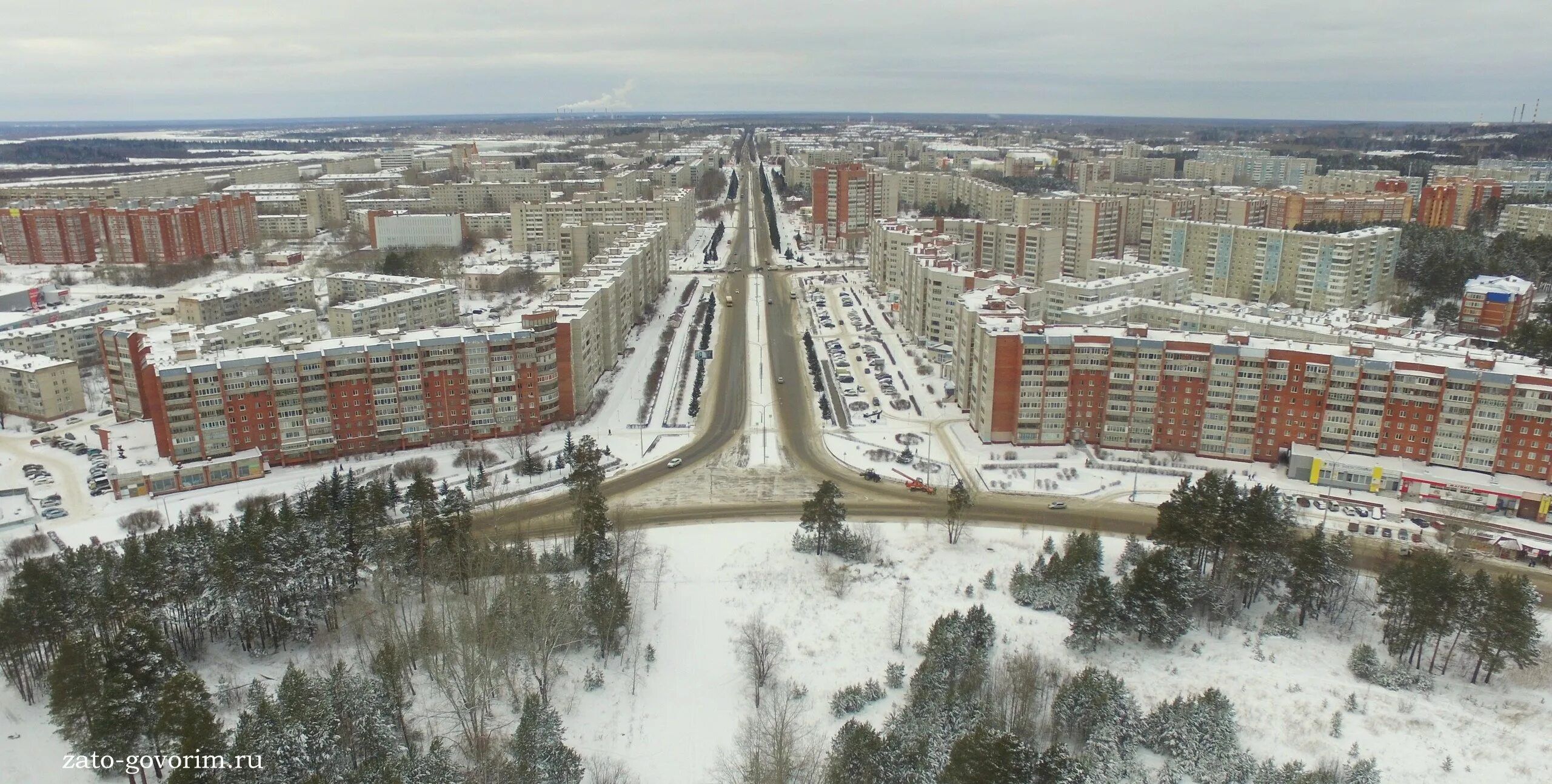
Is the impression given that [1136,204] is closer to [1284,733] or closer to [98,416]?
[1284,733]

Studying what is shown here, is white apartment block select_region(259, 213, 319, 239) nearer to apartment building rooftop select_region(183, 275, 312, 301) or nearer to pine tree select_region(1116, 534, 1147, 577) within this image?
apartment building rooftop select_region(183, 275, 312, 301)

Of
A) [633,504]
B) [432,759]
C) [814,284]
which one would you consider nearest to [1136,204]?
[814,284]

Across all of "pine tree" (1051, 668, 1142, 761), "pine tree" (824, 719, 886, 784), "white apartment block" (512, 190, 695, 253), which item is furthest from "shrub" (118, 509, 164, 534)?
"white apartment block" (512, 190, 695, 253)

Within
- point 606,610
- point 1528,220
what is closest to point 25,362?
point 606,610

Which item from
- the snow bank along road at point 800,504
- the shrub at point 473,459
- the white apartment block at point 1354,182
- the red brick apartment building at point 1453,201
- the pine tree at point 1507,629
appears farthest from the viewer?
the white apartment block at point 1354,182

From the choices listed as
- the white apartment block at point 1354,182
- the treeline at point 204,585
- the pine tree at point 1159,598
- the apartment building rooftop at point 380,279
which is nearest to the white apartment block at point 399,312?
the apartment building rooftop at point 380,279

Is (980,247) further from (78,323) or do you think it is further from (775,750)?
(775,750)

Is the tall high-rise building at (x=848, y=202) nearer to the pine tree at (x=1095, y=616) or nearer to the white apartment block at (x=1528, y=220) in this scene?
the white apartment block at (x=1528, y=220)

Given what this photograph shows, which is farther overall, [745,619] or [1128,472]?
[1128,472]
